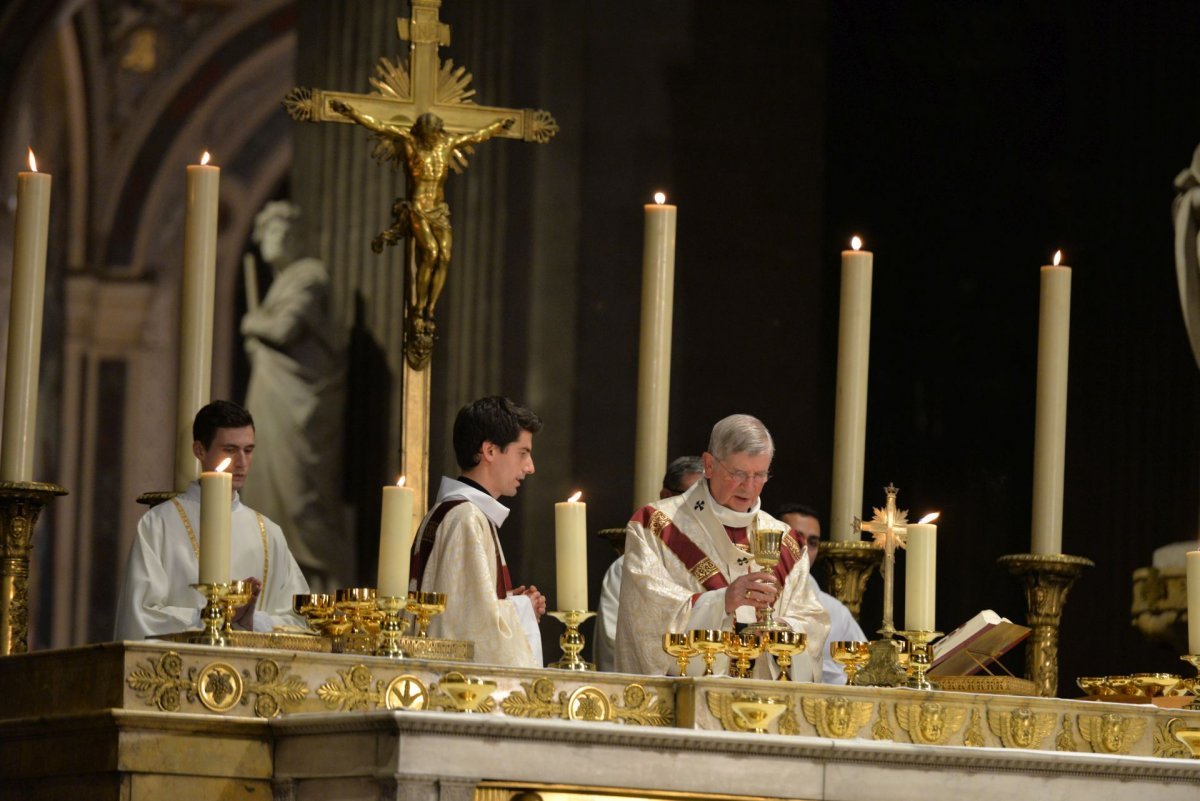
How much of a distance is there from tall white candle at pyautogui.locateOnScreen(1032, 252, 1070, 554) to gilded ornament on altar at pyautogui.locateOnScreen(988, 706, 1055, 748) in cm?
108

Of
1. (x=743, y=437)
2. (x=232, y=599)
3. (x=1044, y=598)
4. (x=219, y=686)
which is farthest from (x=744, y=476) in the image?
(x=219, y=686)

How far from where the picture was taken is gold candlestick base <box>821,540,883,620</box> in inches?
245

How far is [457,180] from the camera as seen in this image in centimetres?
857

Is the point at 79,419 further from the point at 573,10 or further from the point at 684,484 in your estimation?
the point at 684,484

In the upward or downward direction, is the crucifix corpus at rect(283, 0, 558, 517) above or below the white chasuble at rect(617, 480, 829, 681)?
above

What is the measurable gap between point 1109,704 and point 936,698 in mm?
390

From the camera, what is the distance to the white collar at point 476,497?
18.1 ft

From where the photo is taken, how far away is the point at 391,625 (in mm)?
4828

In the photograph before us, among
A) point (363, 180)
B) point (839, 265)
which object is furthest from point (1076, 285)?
point (363, 180)

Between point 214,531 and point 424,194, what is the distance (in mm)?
1978

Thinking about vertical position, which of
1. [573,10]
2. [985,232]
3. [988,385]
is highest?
[573,10]

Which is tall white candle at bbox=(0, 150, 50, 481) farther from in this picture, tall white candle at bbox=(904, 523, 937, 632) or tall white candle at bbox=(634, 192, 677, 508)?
tall white candle at bbox=(904, 523, 937, 632)

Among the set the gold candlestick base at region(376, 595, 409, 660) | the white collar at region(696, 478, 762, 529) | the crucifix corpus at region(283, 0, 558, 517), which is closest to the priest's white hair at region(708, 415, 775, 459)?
the white collar at region(696, 478, 762, 529)

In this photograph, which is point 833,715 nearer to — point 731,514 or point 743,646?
point 743,646
